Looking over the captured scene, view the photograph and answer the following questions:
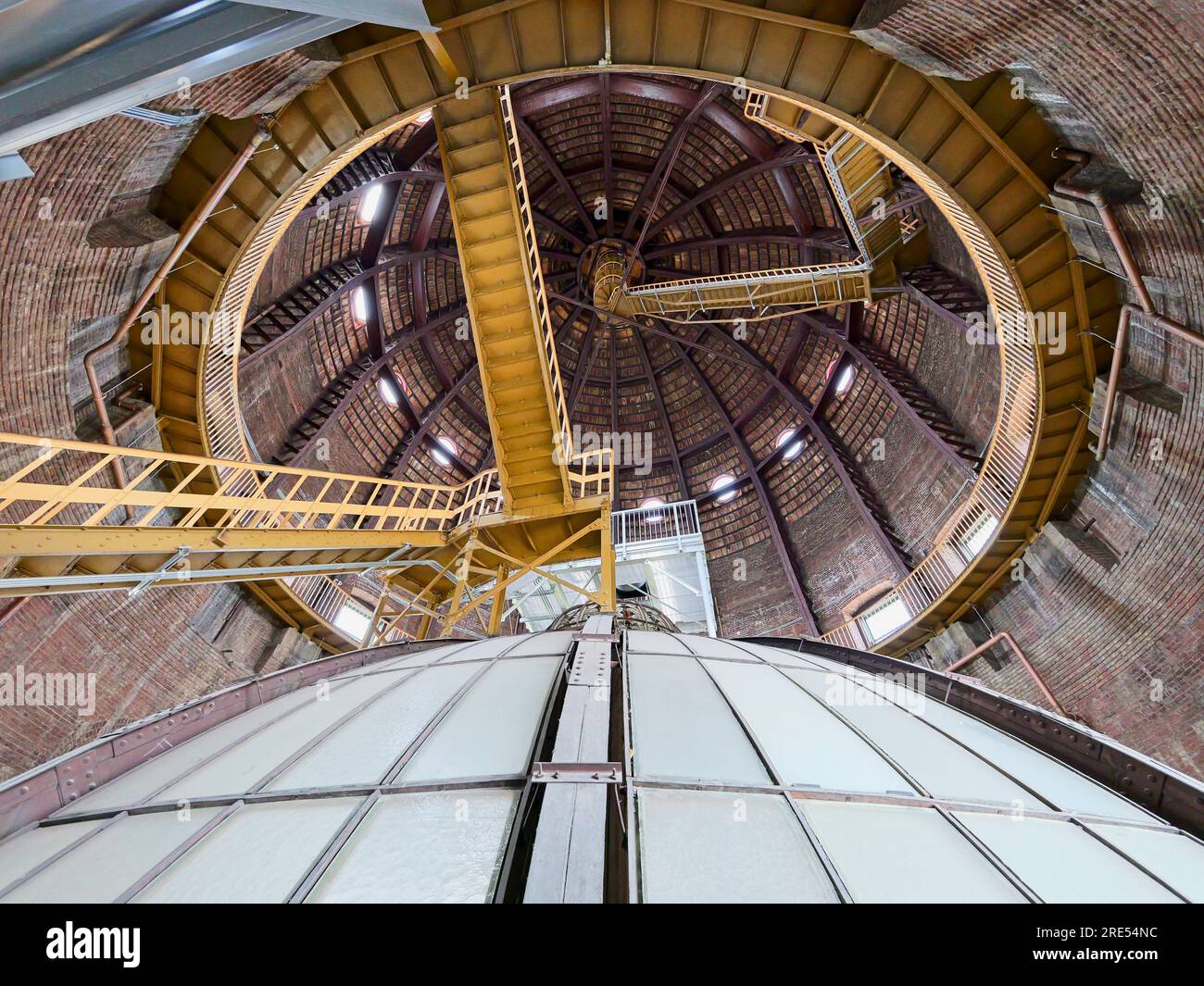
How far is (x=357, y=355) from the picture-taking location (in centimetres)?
1886

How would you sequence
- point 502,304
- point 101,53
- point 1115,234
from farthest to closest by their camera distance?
point 502,304 < point 1115,234 < point 101,53

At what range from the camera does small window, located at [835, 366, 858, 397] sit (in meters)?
19.0

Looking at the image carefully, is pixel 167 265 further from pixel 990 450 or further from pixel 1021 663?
pixel 1021 663

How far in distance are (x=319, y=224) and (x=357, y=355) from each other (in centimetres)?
435

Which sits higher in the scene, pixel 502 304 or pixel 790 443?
pixel 502 304

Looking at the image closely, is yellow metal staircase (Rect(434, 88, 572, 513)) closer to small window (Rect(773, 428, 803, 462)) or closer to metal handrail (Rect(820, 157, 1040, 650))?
metal handrail (Rect(820, 157, 1040, 650))

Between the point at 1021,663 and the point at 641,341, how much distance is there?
17.6 meters

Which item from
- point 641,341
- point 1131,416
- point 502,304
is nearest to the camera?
point 1131,416

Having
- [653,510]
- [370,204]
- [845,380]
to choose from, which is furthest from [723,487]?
[370,204]

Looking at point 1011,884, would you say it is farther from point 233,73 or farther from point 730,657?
point 233,73

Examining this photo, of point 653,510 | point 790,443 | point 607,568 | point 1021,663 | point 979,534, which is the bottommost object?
point 1021,663

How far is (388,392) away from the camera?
65.4ft
